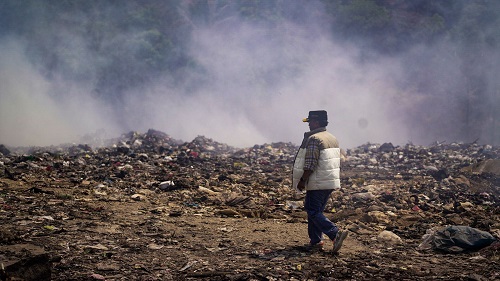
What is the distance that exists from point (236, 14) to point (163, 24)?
4.45m

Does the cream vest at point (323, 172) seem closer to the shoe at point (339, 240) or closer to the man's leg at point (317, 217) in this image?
the man's leg at point (317, 217)

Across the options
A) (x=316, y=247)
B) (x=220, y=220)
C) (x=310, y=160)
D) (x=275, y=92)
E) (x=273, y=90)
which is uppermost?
(x=273, y=90)

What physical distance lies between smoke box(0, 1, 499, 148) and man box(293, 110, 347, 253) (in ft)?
50.1

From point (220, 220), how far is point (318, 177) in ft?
6.30

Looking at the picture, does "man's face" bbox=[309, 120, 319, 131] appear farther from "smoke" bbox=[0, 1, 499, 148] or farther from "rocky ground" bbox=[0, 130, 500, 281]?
"smoke" bbox=[0, 1, 499, 148]

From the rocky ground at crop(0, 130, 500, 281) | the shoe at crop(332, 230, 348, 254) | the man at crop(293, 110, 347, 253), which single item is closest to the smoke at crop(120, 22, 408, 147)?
the rocky ground at crop(0, 130, 500, 281)

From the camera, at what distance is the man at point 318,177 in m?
3.79

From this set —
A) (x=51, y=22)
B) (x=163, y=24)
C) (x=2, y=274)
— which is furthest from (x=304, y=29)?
(x=2, y=274)

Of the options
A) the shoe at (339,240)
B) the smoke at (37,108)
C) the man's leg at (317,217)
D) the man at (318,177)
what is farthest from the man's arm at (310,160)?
the smoke at (37,108)

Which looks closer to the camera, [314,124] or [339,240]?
[339,240]

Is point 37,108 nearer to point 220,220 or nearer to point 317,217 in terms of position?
point 220,220

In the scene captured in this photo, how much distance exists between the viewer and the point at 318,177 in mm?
3814

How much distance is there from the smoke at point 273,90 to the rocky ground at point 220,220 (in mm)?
10525

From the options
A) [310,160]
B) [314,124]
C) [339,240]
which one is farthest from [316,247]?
[314,124]
